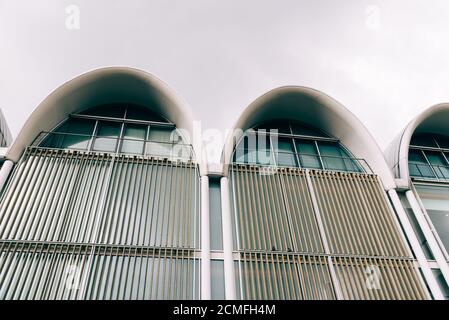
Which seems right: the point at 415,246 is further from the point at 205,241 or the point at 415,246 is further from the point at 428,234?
the point at 205,241

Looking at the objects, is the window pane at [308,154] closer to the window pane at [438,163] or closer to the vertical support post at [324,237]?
the vertical support post at [324,237]

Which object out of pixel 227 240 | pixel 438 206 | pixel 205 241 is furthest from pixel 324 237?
pixel 438 206

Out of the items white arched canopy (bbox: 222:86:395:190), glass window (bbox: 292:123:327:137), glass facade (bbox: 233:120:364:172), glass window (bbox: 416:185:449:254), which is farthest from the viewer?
glass window (bbox: 292:123:327:137)

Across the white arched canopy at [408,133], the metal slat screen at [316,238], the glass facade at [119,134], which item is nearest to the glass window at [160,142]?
the glass facade at [119,134]

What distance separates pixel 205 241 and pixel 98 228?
270 centimetres

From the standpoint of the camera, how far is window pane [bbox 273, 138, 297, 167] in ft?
37.4

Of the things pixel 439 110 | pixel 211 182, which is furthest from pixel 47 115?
pixel 439 110

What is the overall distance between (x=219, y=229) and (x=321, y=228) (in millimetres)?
2895

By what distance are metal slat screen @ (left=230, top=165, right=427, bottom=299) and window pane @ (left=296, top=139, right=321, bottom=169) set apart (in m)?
0.94

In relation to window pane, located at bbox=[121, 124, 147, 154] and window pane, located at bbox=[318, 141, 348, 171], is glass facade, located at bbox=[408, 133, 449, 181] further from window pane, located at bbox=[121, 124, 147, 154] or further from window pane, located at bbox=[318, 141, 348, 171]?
window pane, located at bbox=[121, 124, 147, 154]

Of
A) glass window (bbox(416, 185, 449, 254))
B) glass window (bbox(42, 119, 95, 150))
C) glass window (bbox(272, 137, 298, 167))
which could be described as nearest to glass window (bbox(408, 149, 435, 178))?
glass window (bbox(416, 185, 449, 254))

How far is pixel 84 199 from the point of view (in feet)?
29.0

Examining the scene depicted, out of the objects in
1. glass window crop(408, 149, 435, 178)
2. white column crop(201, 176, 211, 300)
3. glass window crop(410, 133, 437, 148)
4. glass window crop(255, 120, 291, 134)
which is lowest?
white column crop(201, 176, 211, 300)

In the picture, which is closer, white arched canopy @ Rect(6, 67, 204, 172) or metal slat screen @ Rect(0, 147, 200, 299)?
metal slat screen @ Rect(0, 147, 200, 299)
